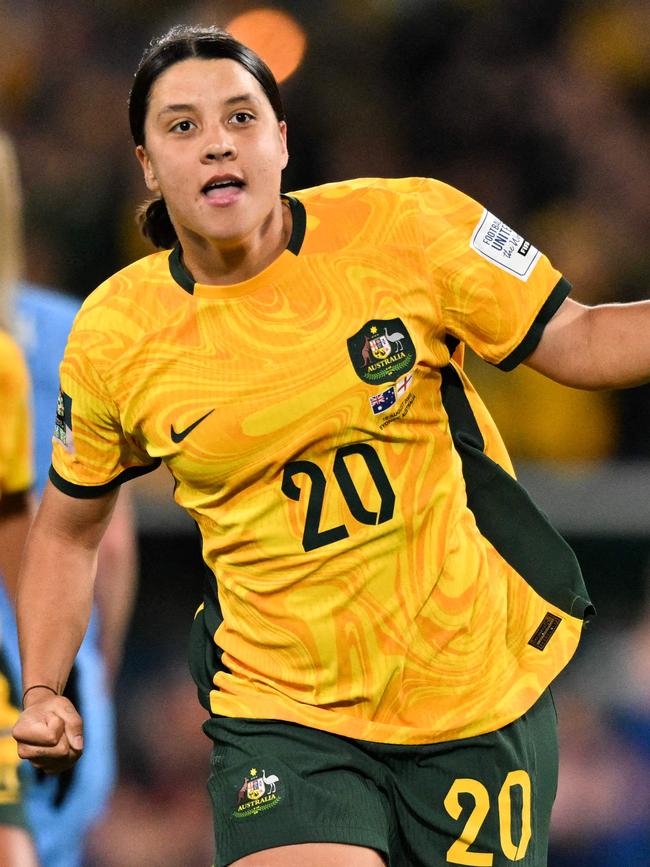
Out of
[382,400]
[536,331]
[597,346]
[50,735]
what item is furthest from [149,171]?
[50,735]

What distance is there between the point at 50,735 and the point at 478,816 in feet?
2.72

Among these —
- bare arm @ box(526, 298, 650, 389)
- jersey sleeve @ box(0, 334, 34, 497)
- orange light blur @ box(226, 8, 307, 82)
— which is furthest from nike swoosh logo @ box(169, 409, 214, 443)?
orange light blur @ box(226, 8, 307, 82)

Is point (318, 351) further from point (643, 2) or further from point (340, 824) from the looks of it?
point (643, 2)

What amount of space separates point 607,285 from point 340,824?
16.3 feet

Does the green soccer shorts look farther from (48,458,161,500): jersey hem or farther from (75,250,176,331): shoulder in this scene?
(75,250,176,331): shoulder

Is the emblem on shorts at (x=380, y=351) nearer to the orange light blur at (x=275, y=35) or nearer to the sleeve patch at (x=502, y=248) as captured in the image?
the sleeve patch at (x=502, y=248)

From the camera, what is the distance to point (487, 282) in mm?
2957

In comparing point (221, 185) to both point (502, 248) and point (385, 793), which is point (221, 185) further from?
point (385, 793)

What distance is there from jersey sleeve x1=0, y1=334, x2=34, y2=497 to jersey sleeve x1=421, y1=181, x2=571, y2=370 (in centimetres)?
146

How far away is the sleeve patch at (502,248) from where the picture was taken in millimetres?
2973

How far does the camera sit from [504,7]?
7.98 m

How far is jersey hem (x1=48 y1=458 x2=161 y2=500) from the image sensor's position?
316 centimetres

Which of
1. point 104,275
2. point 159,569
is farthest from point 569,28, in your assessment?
point 159,569

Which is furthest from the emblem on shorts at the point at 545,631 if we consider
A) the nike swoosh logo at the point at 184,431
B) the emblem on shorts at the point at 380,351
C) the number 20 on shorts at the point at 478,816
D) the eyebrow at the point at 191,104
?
the eyebrow at the point at 191,104
